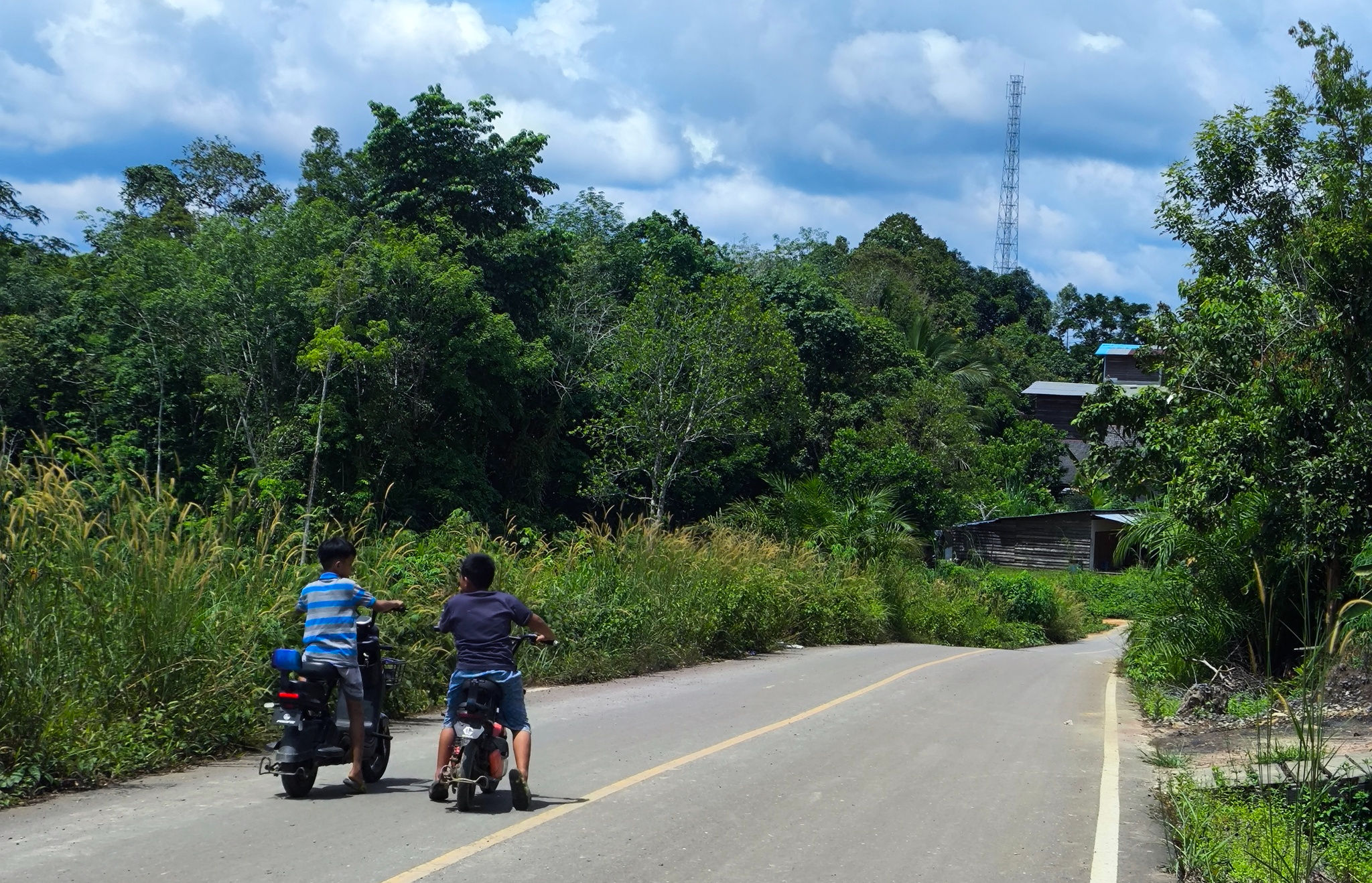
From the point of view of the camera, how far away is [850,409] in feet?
158

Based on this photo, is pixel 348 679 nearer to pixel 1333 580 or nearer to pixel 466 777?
pixel 466 777

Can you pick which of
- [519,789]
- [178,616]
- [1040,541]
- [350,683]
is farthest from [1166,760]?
[1040,541]

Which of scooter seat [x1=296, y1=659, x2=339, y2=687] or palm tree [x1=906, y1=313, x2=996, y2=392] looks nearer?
scooter seat [x1=296, y1=659, x2=339, y2=687]

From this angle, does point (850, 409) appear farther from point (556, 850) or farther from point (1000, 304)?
point (1000, 304)

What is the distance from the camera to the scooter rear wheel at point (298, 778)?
761cm

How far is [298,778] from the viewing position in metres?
7.68

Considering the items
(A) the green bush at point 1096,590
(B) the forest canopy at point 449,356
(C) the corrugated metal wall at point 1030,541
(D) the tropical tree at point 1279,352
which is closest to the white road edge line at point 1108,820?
(D) the tropical tree at point 1279,352

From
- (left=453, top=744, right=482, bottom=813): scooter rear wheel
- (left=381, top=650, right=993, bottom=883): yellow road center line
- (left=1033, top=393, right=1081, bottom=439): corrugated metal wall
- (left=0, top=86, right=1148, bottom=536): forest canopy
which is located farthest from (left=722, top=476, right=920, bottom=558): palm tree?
(left=1033, top=393, right=1081, bottom=439): corrugated metal wall

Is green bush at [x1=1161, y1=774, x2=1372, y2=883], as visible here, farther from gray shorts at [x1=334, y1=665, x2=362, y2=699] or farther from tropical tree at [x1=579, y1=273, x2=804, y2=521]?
tropical tree at [x1=579, y1=273, x2=804, y2=521]

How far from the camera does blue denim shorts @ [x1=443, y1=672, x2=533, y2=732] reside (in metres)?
7.57

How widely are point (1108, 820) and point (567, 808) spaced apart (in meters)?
3.73

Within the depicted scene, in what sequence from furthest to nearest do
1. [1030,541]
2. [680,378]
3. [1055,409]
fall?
1. [1055,409]
2. [1030,541]
3. [680,378]

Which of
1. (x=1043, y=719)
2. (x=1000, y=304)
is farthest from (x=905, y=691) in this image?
(x=1000, y=304)

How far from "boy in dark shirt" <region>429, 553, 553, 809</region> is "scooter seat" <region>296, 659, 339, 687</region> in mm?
768
